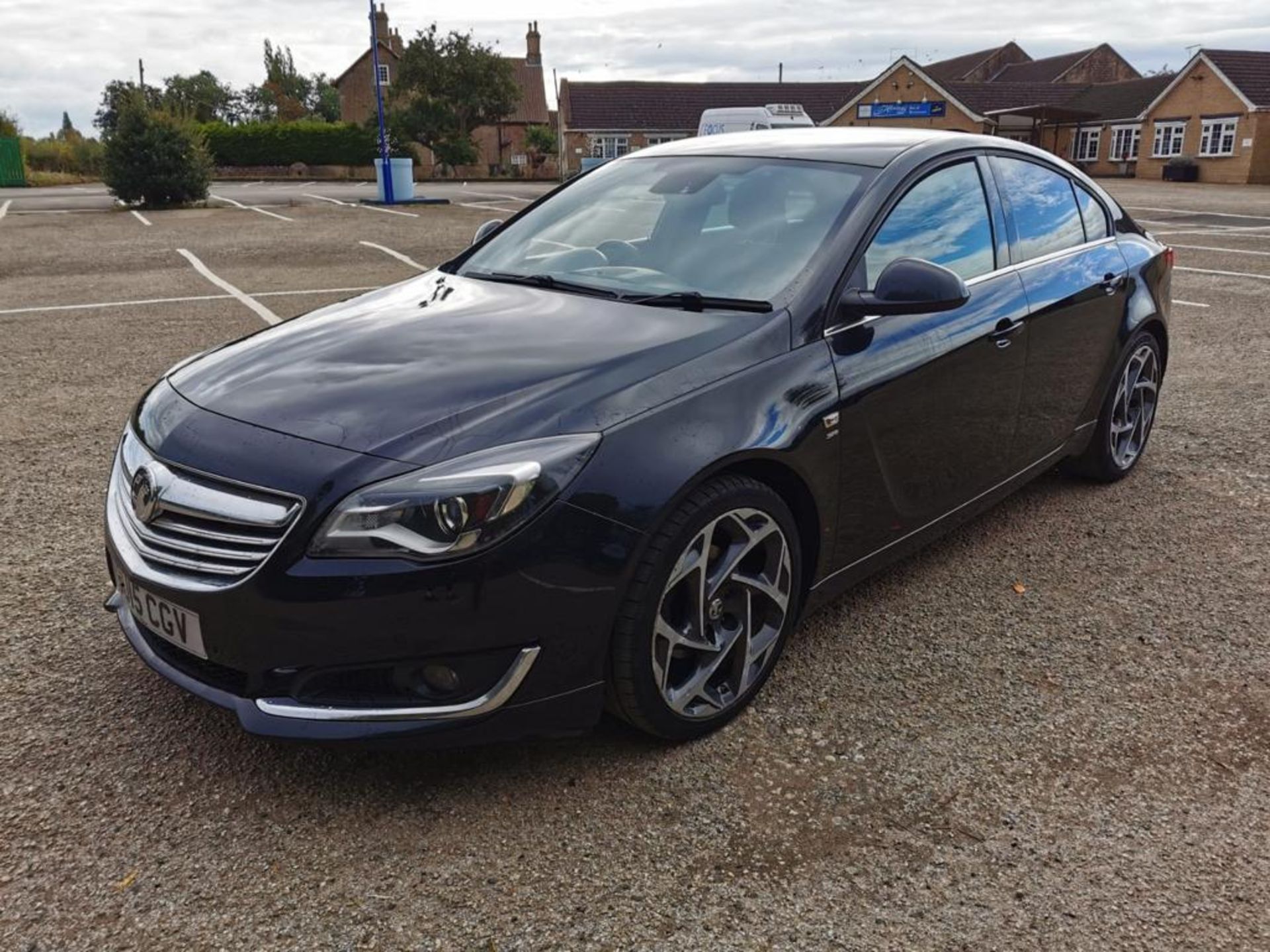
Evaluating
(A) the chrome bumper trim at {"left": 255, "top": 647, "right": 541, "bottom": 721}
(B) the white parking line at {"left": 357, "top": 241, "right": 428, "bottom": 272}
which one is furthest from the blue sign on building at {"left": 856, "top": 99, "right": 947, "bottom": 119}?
(A) the chrome bumper trim at {"left": 255, "top": 647, "right": 541, "bottom": 721}

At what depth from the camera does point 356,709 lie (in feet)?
7.53

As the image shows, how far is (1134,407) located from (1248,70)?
51.3 m

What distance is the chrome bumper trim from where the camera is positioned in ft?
7.50

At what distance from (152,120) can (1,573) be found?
21.4 metres

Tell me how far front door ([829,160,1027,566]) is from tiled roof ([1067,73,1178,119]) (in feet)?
179

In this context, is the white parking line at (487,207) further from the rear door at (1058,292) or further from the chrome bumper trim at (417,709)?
the chrome bumper trim at (417,709)

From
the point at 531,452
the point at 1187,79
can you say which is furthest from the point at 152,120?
the point at 1187,79

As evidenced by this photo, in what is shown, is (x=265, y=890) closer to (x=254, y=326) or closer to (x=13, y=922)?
(x=13, y=922)

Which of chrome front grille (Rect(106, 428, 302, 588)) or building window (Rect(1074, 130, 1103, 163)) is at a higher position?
building window (Rect(1074, 130, 1103, 163))

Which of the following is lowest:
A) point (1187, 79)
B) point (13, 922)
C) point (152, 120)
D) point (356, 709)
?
point (13, 922)

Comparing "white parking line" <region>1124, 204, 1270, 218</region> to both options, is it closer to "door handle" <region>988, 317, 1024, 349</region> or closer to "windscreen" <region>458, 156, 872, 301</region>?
"door handle" <region>988, 317, 1024, 349</region>

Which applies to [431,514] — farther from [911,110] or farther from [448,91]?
[911,110]

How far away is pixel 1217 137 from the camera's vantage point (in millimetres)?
45875

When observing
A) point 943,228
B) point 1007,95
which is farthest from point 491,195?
point 1007,95
